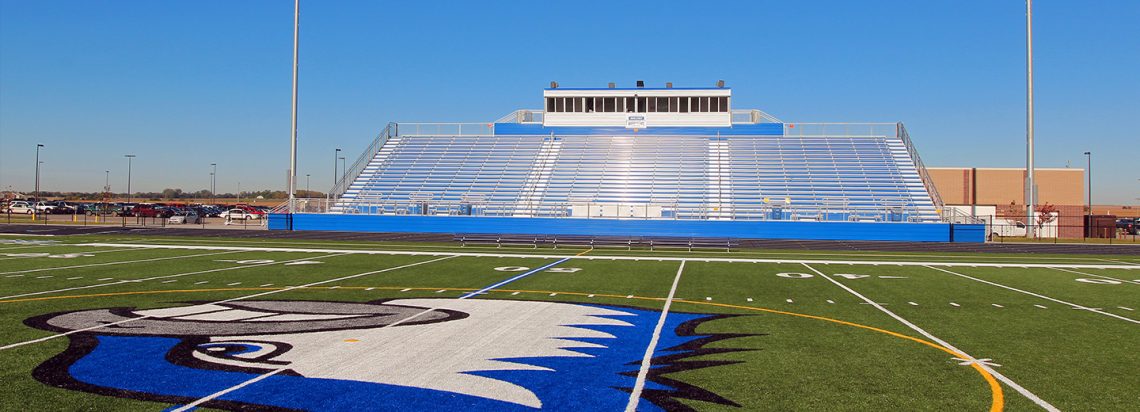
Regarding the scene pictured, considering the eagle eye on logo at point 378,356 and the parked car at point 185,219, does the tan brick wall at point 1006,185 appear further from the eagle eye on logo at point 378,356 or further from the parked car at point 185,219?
the eagle eye on logo at point 378,356

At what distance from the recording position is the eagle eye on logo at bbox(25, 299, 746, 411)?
6.28 m

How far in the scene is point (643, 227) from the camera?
43.1 metres

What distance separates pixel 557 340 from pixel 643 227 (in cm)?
3422

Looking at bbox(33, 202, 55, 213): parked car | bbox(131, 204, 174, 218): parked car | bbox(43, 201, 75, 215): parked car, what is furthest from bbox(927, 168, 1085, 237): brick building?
bbox(33, 202, 55, 213): parked car

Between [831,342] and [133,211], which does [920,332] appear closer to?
[831,342]

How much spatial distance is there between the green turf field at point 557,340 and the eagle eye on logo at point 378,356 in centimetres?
4

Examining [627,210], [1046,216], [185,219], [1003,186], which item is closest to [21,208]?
[185,219]

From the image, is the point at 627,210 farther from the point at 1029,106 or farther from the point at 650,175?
the point at 1029,106

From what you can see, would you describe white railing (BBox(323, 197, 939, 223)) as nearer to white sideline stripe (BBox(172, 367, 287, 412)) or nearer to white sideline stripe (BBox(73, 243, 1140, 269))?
white sideline stripe (BBox(73, 243, 1140, 269))

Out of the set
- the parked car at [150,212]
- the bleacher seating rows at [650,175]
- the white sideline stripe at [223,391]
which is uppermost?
the bleacher seating rows at [650,175]

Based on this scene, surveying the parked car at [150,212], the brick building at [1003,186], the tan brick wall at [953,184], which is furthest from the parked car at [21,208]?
the brick building at [1003,186]

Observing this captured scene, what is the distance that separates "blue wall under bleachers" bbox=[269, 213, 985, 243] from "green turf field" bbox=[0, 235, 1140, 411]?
22.5 meters

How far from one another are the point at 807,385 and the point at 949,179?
6903 cm

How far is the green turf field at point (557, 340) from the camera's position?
20.9ft
